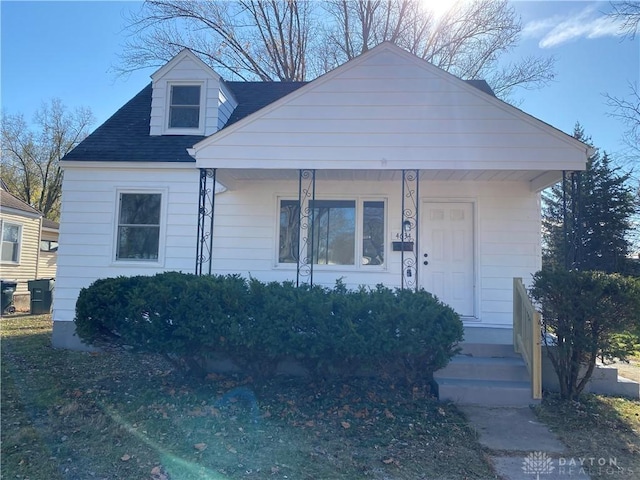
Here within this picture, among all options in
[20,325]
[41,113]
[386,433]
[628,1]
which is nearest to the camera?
[386,433]

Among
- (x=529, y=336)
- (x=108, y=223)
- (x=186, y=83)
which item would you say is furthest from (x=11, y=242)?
(x=529, y=336)

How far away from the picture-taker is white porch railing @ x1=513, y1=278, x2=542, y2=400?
4590 millimetres

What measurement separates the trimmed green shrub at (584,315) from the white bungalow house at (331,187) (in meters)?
1.30

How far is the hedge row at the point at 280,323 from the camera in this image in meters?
4.50

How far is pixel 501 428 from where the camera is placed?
4.12 m

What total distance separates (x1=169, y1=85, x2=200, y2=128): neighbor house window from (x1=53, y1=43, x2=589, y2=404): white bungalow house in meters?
0.03

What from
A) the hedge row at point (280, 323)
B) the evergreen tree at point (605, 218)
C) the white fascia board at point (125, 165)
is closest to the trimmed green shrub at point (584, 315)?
the hedge row at point (280, 323)

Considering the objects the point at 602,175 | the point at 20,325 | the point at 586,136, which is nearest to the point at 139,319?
the point at 20,325

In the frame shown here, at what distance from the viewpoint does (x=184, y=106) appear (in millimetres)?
8406

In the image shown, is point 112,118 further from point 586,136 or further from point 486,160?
point 586,136

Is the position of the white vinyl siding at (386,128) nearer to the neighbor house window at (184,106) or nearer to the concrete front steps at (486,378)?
the concrete front steps at (486,378)

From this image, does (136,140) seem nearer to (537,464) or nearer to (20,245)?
(537,464)

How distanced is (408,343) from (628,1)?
12798mm

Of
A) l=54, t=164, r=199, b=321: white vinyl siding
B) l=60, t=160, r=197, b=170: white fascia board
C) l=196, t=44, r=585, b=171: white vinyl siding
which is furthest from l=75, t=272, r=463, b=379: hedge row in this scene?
l=60, t=160, r=197, b=170: white fascia board
